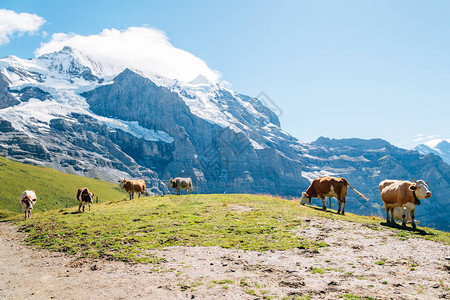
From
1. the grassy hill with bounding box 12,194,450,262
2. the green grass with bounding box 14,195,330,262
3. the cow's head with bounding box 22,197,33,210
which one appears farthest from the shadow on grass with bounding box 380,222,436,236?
the cow's head with bounding box 22,197,33,210

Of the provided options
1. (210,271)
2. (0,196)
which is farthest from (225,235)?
(0,196)

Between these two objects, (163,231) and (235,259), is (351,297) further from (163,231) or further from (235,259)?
(163,231)

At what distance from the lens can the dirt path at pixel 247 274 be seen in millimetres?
10859

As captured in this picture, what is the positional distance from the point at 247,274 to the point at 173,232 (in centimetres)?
893

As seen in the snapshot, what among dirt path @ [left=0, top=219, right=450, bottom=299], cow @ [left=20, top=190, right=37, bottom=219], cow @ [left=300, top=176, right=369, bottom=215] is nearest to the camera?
dirt path @ [left=0, top=219, right=450, bottom=299]

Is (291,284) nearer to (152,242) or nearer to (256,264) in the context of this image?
(256,264)

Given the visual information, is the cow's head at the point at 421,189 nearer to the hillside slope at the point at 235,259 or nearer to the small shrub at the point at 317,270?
the hillside slope at the point at 235,259

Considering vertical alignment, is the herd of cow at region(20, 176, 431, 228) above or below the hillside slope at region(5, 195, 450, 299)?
above

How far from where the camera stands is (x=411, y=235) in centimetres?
1838

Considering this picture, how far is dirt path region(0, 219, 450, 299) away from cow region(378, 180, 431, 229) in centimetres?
523

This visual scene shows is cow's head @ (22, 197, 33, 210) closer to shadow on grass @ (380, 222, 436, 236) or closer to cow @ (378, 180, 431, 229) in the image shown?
shadow on grass @ (380, 222, 436, 236)

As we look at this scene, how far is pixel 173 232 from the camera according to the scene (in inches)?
801

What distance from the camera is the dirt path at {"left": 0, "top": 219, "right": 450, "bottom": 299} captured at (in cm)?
1086

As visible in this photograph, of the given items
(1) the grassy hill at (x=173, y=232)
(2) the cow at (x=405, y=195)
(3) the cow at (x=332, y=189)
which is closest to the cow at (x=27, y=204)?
(1) the grassy hill at (x=173, y=232)
